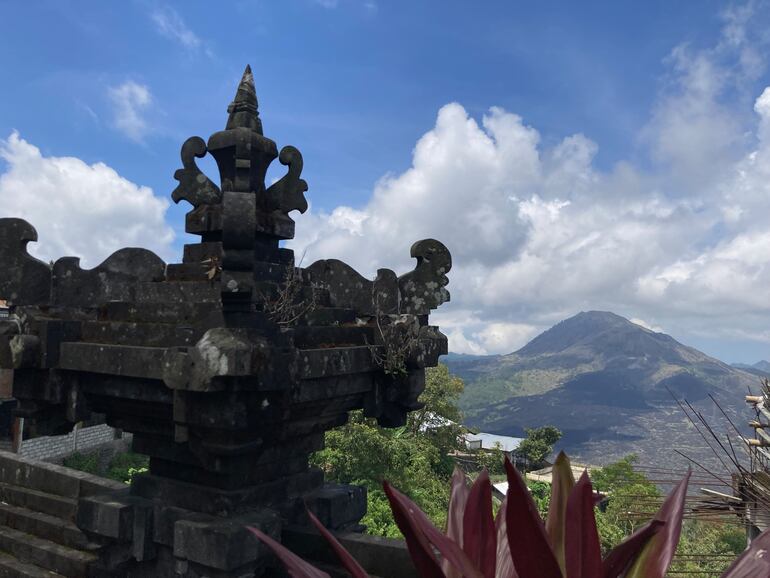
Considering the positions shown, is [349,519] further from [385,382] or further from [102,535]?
[102,535]

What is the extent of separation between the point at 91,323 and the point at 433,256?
323cm

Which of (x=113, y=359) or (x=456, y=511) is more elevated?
(x=113, y=359)

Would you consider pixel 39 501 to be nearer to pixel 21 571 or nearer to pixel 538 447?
pixel 21 571

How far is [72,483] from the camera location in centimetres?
643

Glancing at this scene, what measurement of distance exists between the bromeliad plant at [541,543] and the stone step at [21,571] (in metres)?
5.26

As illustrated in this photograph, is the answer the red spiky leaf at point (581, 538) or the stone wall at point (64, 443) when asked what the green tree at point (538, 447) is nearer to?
the stone wall at point (64, 443)

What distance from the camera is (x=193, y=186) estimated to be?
5.10 m

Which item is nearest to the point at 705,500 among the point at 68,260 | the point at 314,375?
the point at 314,375

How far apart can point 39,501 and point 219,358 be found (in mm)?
4696

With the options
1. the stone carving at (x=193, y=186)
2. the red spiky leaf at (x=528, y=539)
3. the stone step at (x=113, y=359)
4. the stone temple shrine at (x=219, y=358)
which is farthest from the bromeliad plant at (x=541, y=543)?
the stone carving at (x=193, y=186)

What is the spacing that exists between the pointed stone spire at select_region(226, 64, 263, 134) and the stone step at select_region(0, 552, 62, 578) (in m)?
4.81

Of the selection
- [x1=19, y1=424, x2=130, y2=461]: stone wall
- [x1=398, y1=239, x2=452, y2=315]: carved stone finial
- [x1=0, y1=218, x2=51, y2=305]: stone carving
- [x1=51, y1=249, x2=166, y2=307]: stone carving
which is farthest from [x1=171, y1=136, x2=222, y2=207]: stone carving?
[x1=19, y1=424, x2=130, y2=461]: stone wall

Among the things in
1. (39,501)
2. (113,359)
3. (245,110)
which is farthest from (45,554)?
(245,110)

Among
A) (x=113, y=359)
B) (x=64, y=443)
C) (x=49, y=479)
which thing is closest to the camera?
(x=113, y=359)
